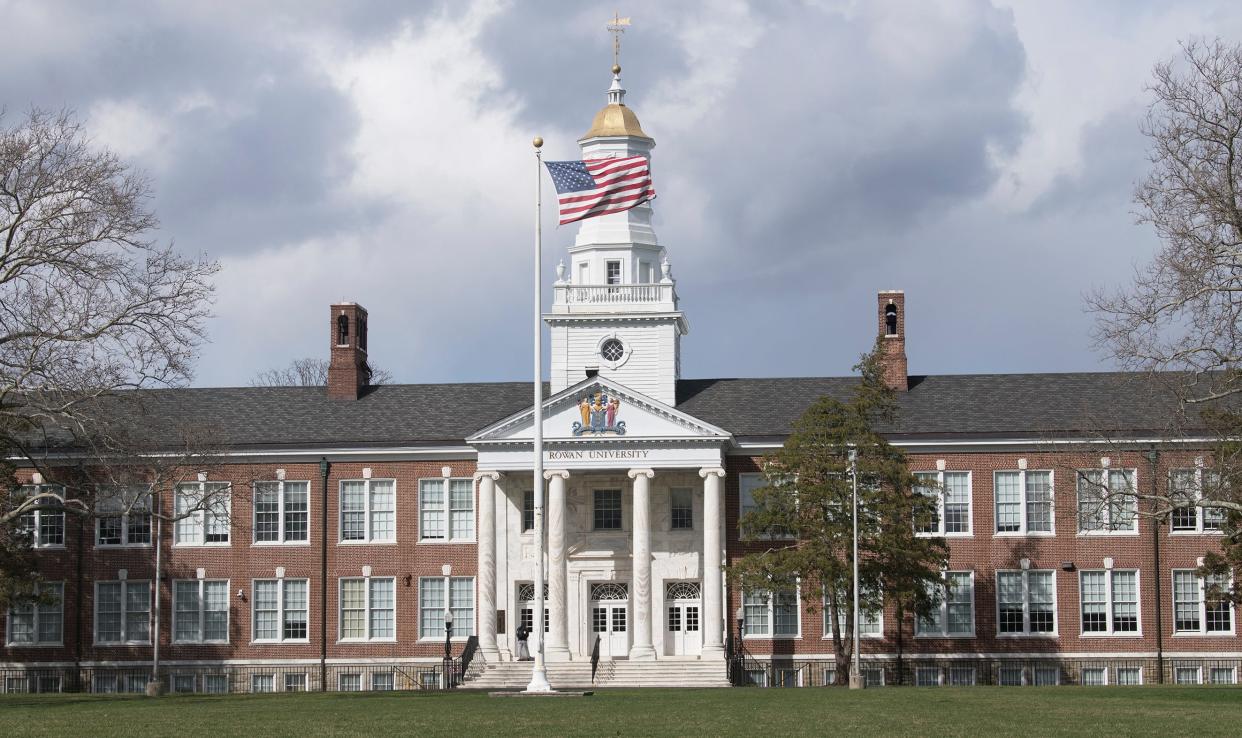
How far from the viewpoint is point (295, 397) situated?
61.5 m

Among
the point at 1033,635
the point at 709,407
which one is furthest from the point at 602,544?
the point at 1033,635

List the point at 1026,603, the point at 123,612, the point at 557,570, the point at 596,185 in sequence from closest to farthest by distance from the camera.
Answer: the point at 596,185
the point at 557,570
the point at 1026,603
the point at 123,612

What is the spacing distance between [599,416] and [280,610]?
12.4 m

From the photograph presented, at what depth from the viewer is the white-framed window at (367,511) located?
57938 mm

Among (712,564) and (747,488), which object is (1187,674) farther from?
(712,564)

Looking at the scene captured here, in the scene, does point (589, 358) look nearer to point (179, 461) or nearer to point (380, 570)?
point (380, 570)

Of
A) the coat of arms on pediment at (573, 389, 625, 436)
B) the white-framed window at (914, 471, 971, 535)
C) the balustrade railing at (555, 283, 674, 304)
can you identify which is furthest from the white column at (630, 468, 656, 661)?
Answer: the white-framed window at (914, 471, 971, 535)

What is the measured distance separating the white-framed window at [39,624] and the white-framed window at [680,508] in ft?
64.6

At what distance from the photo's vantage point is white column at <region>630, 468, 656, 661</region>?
53781 millimetres

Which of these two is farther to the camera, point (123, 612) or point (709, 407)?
point (709, 407)

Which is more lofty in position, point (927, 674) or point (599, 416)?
point (599, 416)

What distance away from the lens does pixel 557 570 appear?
53656 millimetres

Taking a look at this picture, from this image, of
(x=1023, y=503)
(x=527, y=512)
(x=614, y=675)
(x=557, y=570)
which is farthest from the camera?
(x=527, y=512)

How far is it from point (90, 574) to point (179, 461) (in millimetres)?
16754
